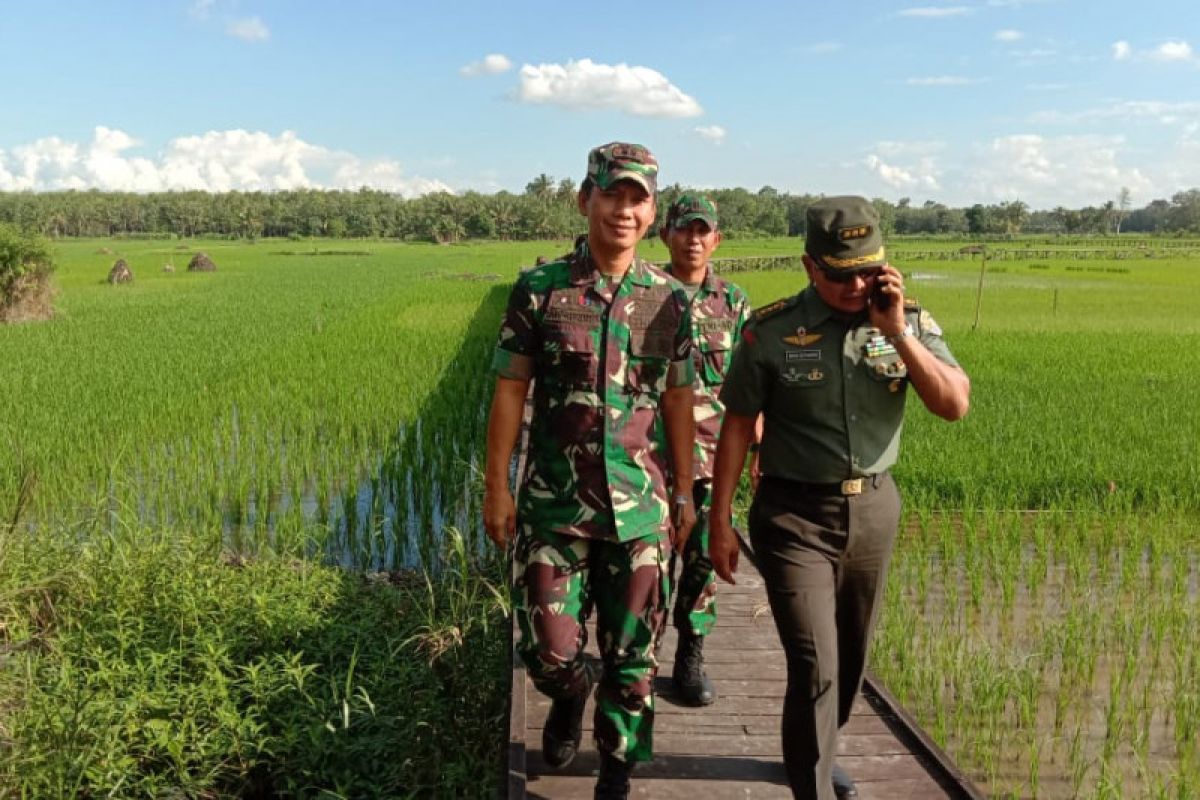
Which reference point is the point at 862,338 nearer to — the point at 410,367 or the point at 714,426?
the point at 714,426

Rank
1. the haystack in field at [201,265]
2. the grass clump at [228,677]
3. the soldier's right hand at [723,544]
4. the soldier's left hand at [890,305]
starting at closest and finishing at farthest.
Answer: the soldier's left hand at [890,305]
the soldier's right hand at [723,544]
the grass clump at [228,677]
the haystack in field at [201,265]

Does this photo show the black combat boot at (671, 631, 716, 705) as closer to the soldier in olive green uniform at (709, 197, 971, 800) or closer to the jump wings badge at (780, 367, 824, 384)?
the soldier in olive green uniform at (709, 197, 971, 800)

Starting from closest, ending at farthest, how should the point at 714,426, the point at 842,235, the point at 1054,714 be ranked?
the point at 842,235 < the point at 714,426 < the point at 1054,714

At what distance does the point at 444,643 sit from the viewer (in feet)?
12.1

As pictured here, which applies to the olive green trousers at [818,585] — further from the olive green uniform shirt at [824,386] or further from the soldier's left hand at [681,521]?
the soldier's left hand at [681,521]

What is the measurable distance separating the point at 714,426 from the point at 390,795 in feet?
5.11

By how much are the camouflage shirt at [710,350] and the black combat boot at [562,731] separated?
90cm

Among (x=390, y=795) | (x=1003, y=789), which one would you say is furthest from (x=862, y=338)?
(x=390, y=795)

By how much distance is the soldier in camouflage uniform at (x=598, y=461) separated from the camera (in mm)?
2268

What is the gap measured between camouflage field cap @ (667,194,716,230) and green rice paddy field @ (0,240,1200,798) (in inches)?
72.4

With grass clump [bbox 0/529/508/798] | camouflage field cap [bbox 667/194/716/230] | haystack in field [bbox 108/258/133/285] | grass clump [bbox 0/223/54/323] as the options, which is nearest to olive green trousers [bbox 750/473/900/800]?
camouflage field cap [bbox 667/194/716/230]

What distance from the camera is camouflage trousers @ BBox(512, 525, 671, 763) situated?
228 centimetres

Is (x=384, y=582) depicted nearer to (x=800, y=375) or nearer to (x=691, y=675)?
(x=691, y=675)

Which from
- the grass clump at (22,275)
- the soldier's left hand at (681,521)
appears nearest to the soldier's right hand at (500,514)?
the soldier's left hand at (681,521)
